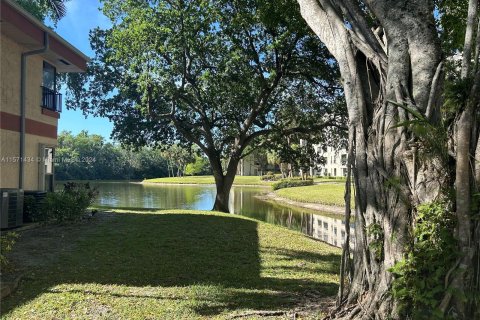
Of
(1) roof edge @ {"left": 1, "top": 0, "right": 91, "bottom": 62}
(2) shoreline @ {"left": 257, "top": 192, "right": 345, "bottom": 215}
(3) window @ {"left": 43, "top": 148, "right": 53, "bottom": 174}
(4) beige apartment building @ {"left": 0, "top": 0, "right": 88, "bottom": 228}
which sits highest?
(1) roof edge @ {"left": 1, "top": 0, "right": 91, "bottom": 62}

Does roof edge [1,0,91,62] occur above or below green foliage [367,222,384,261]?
above

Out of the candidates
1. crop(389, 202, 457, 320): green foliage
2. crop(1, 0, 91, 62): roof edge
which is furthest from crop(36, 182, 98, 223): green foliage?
crop(389, 202, 457, 320): green foliage

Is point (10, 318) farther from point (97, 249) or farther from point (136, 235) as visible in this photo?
point (136, 235)

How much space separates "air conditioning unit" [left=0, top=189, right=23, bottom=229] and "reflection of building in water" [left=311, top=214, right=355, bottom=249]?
9122 millimetres

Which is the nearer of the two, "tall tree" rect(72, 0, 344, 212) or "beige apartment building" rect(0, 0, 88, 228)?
"beige apartment building" rect(0, 0, 88, 228)

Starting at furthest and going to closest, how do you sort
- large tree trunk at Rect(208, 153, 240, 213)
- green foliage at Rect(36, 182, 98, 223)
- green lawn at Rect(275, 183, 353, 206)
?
green lawn at Rect(275, 183, 353, 206)
large tree trunk at Rect(208, 153, 240, 213)
green foliage at Rect(36, 182, 98, 223)

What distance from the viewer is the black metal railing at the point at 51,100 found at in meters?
13.4

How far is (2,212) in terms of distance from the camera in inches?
371

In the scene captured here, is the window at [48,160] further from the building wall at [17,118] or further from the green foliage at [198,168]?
the green foliage at [198,168]

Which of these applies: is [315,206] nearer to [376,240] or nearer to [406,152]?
[376,240]

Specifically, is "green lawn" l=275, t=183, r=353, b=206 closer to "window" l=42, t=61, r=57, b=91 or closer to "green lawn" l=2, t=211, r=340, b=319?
"green lawn" l=2, t=211, r=340, b=319

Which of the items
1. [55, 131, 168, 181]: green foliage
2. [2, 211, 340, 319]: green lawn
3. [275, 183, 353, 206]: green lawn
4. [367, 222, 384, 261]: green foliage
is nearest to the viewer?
[367, 222, 384, 261]: green foliage

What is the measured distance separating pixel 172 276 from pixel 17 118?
7.69m

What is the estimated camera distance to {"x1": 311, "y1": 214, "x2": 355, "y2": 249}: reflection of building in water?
580 inches
